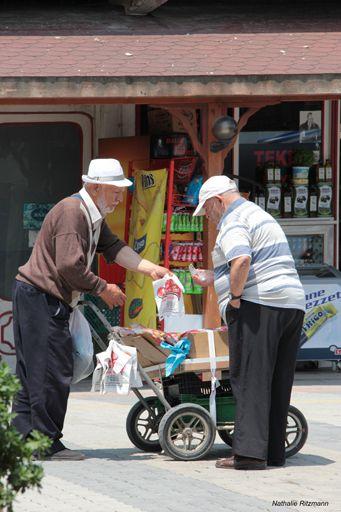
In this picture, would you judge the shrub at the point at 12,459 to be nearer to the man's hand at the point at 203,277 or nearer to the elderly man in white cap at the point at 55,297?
the elderly man in white cap at the point at 55,297

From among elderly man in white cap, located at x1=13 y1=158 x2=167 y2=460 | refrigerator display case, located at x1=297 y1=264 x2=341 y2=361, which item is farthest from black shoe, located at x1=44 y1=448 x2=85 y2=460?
refrigerator display case, located at x1=297 y1=264 x2=341 y2=361

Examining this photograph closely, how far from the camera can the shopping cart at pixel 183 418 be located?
838 centimetres

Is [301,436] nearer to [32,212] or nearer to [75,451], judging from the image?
[75,451]

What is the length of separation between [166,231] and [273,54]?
6.16 feet

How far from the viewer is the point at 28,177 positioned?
13570 mm

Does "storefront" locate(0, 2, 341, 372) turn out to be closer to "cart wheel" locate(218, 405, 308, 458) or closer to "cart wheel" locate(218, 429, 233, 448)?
"cart wheel" locate(218, 429, 233, 448)

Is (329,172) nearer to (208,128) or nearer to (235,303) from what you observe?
(208,128)

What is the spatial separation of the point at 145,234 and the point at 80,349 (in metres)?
4.57

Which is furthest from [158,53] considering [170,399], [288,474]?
[288,474]

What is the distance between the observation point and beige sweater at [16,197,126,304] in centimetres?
807

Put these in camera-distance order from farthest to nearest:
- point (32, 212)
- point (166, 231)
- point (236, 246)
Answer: point (32, 212), point (166, 231), point (236, 246)

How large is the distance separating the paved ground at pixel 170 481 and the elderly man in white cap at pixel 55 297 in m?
0.36

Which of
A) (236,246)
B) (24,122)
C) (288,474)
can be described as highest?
(24,122)

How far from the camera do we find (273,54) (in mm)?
12094
